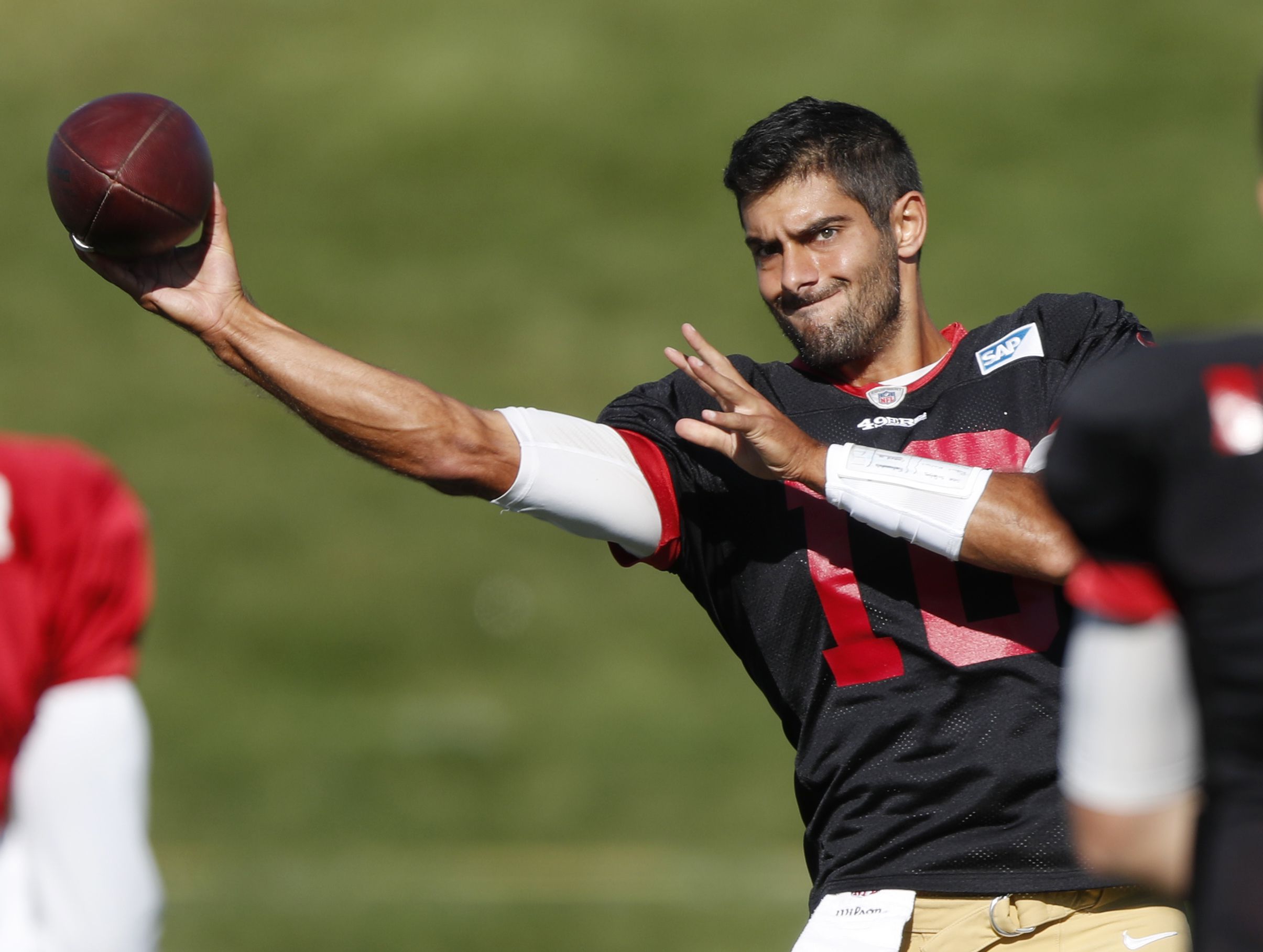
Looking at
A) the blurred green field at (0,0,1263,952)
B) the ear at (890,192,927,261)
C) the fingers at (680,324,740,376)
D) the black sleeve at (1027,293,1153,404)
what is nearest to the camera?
the fingers at (680,324,740,376)

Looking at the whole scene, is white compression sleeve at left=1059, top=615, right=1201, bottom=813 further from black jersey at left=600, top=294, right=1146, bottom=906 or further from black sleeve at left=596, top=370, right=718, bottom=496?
black sleeve at left=596, top=370, right=718, bottom=496

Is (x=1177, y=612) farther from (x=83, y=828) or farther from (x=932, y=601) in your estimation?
(x=932, y=601)

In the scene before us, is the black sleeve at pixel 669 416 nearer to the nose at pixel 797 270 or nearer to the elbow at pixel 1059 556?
the nose at pixel 797 270

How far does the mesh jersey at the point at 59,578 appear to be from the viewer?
5.27ft

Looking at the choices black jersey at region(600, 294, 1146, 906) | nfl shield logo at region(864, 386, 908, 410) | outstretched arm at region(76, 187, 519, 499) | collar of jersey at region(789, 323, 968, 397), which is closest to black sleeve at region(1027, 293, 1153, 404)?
black jersey at region(600, 294, 1146, 906)

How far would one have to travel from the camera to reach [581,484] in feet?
9.45

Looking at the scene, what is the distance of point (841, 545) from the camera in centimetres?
298

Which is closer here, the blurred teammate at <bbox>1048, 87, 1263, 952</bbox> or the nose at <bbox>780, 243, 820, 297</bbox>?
the blurred teammate at <bbox>1048, 87, 1263, 952</bbox>

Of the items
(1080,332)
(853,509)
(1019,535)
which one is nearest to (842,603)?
(853,509)

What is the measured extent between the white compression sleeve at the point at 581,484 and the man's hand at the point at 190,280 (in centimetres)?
54

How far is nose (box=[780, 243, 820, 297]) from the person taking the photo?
317cm

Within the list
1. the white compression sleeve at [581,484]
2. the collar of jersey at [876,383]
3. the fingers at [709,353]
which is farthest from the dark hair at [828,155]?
the white compression sleeve at [581,484]

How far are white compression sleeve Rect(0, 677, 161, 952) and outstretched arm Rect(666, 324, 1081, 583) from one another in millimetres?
1341

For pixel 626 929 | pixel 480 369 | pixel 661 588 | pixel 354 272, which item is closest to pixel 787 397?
pixel 626 929
